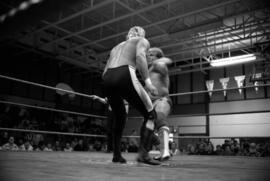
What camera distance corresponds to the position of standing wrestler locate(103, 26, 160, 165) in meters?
2.02

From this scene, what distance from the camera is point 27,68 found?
37.1 ft

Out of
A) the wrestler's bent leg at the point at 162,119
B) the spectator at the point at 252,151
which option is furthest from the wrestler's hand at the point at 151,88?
the spectator at the point at 252,151

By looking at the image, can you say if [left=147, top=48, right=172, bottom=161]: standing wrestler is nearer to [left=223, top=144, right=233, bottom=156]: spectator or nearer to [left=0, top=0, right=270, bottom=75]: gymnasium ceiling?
[left=0, top=0, right=270, bottom=75]: gymnasium ceiling

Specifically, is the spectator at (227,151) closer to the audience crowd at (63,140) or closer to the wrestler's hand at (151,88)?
the audience crowd at (63,140)

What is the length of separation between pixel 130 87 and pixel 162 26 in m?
7.24

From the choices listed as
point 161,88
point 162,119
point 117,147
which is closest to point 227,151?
point 162,119

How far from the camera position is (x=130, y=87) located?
202cm

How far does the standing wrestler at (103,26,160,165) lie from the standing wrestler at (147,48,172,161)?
20.2 inches

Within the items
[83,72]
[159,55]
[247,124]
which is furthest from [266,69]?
[83,72]

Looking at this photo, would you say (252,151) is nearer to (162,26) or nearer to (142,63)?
(162,26)

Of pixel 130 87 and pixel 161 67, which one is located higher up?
pixel 161 67

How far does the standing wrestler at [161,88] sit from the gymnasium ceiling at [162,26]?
292 cm

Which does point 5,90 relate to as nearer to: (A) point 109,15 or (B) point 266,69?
(A) point 109,15

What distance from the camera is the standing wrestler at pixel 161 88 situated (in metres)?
2.64
